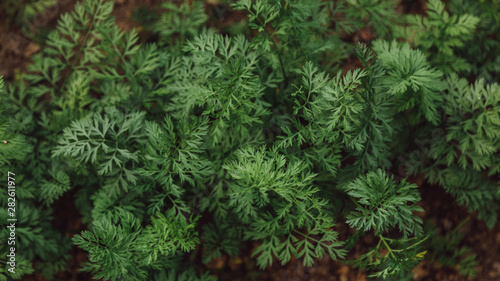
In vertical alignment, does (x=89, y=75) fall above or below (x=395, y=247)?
above

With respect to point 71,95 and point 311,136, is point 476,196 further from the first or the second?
point 71,95

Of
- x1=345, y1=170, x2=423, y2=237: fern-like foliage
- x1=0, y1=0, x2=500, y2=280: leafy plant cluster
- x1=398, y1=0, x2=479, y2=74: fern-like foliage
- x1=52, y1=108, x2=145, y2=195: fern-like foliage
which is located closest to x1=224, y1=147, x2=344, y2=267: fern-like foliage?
x1=0, y1=0, x2=500, y2=280: leafy plant cluster

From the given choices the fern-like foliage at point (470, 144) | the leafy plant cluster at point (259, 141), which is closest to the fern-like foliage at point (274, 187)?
the leafy plant cluster at point (259, 141)

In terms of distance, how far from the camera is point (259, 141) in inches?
109

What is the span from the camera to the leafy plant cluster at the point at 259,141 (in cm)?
248

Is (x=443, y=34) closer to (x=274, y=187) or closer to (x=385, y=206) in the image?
(x=385, y=206)

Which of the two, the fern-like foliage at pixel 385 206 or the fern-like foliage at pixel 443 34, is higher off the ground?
the fern-like foliage at pixel 443 34

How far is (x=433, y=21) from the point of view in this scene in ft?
10.1

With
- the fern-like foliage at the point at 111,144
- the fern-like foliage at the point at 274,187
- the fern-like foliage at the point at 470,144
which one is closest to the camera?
the fern-like foliage at the point at 274,187

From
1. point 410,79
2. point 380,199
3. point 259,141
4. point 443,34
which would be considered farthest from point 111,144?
point 443,34

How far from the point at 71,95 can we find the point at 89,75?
0.35 m

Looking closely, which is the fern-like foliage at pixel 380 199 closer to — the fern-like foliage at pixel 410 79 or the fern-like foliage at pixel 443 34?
the fern-like foliage at pixel 410 79

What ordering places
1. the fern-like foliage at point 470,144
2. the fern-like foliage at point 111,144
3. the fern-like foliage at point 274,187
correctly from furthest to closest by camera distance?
1. the fern-like foliage at point 470,144
2. the fern-like foliage at point 111,144
3. the fern-like foliage at point 274,187

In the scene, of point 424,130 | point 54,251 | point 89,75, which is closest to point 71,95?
point 89,75
